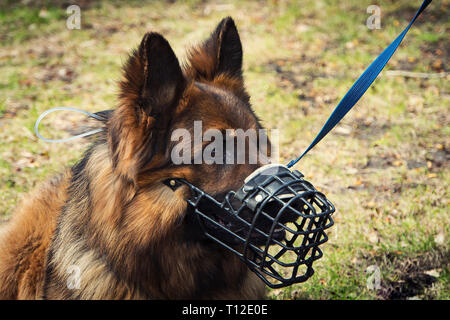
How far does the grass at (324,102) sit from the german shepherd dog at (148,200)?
1429 millimetres

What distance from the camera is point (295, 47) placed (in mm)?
8633

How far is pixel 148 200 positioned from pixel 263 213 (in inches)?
26.0

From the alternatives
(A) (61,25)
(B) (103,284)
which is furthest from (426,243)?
(A) (61,25)

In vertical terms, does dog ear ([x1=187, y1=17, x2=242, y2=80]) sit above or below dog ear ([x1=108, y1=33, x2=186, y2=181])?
above

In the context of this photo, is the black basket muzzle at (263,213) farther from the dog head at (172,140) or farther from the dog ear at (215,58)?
the dog ear at (215,58)

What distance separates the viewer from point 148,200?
2576 mm

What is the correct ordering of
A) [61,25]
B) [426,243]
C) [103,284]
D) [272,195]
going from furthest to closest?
[61,25] < [426,243] < [103,284] < [272,195]

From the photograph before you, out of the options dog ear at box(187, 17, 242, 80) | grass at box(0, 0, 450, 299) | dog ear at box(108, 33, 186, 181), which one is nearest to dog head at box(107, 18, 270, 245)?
dog ear at box(108, 33, 186, 181)

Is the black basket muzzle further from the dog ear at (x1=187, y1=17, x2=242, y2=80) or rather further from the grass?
the grass

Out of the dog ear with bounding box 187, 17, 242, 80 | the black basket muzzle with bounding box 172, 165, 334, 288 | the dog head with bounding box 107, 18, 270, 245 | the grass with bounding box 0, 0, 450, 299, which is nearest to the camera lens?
the black basket muzzle with bounding box 172, 165, 334, 288

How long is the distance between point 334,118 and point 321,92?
437 cm

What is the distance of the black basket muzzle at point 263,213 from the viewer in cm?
241

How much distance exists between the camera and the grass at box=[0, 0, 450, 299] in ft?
13.5
